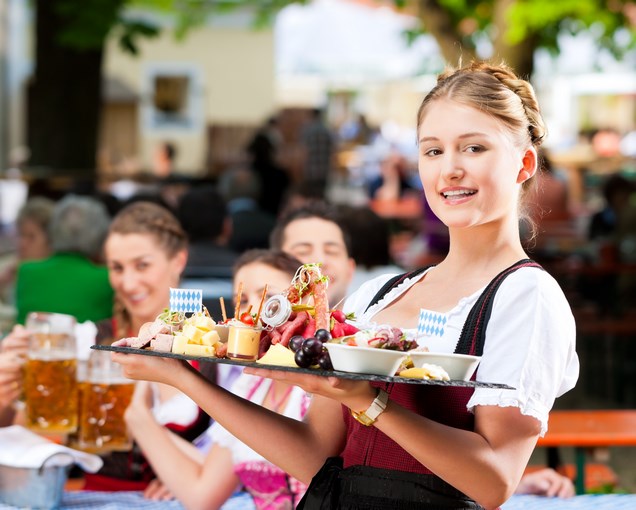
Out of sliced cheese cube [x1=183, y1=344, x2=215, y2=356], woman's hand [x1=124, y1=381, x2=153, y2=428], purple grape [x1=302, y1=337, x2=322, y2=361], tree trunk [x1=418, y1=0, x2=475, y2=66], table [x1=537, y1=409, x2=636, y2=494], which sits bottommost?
table [x1=537, y1=409, x2=636, y2=494]

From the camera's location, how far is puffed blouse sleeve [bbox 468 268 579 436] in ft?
6.07

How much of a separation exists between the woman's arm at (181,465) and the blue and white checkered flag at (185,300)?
102 centimetres

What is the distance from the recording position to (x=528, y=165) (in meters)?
2.04

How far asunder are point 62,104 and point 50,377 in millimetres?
7337

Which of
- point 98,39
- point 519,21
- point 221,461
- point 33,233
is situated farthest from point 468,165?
point 98,39

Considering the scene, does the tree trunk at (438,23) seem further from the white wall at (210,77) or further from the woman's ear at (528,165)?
the white wall at (210,77)

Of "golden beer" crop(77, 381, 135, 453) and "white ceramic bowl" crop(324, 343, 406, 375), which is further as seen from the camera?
"golden beer" crop(77, 381, 135, 453)

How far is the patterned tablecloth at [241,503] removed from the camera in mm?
3246

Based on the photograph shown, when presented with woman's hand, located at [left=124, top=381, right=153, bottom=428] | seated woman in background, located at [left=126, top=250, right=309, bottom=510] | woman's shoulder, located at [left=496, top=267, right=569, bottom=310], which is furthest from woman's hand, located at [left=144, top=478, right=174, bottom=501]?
woman's shoulder, located at [left=496, top=267, right=569, bottom=310]

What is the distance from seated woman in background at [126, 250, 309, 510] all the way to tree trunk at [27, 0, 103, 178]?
7.22 m

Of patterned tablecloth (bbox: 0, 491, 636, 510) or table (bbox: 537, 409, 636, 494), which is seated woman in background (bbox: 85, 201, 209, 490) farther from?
table (bbox: 537, 409, 636, 494)

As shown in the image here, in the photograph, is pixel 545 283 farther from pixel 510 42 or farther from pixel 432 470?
pixel 510 42

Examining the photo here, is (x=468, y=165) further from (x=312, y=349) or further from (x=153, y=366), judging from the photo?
(x=153, y=366)

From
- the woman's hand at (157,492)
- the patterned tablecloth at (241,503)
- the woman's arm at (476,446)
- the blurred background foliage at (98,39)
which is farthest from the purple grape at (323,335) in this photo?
the blurred background foliage at (98,39)
